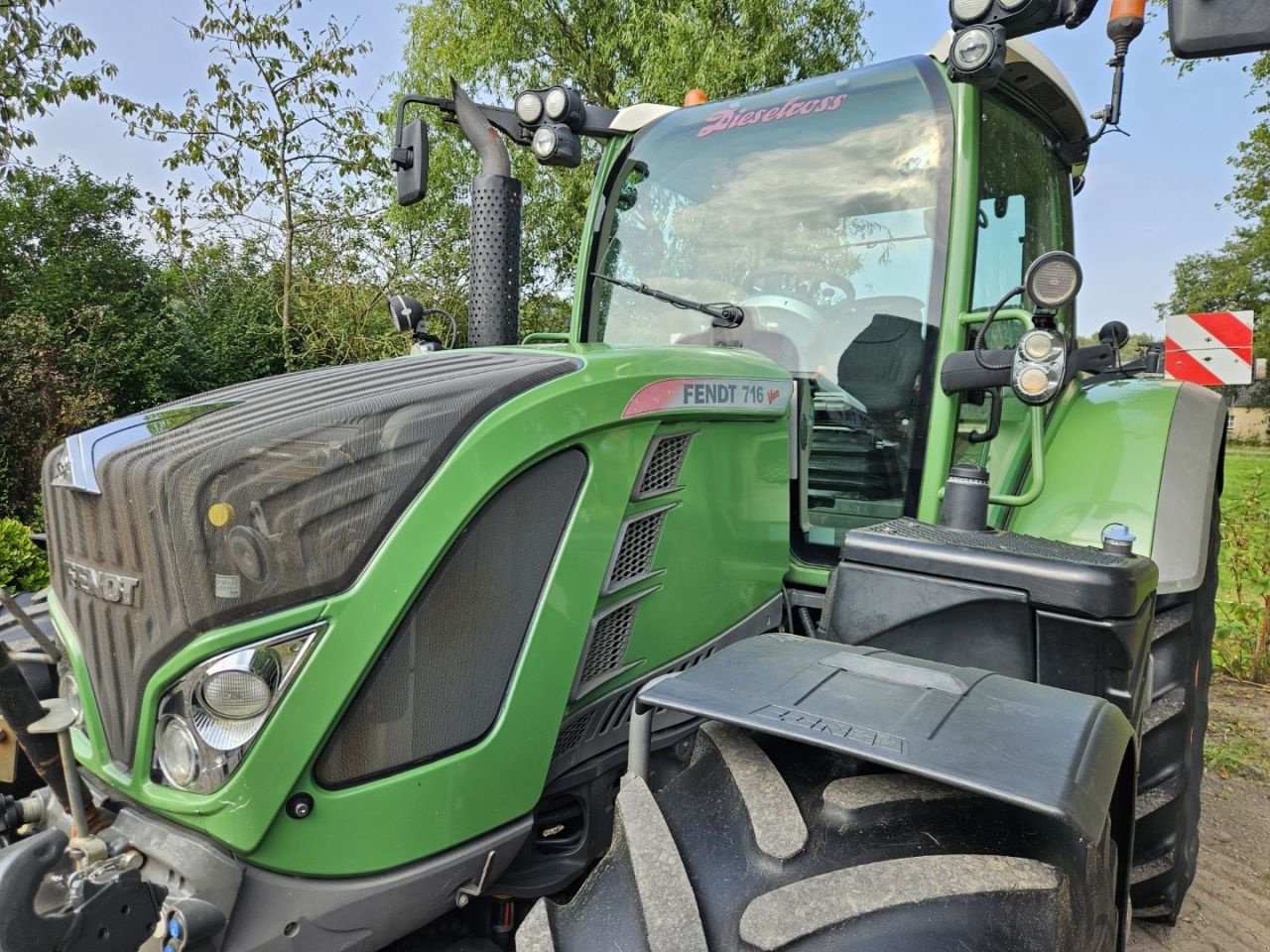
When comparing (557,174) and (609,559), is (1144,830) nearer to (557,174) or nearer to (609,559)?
(609,559)

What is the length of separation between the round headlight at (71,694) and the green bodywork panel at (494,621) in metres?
0.03

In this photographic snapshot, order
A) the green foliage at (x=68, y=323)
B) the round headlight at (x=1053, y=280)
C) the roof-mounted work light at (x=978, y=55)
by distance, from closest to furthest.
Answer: the round headlight at (x=1053, y=280)
the roof-mounted work light at (x=978, y=55)
the green foliage at (x=68, y=323)

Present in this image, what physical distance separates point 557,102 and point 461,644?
1.69 m

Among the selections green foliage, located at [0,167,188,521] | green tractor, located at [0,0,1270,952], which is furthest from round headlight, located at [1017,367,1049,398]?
green foliage, located at [0,167,188,521]

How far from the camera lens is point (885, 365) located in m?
2.20

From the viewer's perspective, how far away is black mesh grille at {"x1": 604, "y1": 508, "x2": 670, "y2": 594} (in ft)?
5.00

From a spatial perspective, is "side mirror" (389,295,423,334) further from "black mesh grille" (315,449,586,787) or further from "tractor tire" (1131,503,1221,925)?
"tractor tire" (1131,503,1221,925)

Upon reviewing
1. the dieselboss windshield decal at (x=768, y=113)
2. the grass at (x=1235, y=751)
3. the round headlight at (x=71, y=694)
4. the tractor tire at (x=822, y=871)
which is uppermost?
the dieselboss windshield decal at (x=768, y=113)

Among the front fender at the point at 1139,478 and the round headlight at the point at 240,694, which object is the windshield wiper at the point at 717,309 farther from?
the round headlight at the point at 240,694

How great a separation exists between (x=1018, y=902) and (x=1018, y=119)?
88.0 inches

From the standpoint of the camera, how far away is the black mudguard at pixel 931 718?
3.37 feet

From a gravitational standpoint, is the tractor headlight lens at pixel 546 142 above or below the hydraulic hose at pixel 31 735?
above

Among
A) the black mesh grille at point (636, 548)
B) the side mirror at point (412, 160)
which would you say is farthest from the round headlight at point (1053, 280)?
the side mirror at point (412, 160)

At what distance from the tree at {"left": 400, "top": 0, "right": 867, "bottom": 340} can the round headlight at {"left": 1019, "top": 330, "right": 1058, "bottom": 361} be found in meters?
7.68
